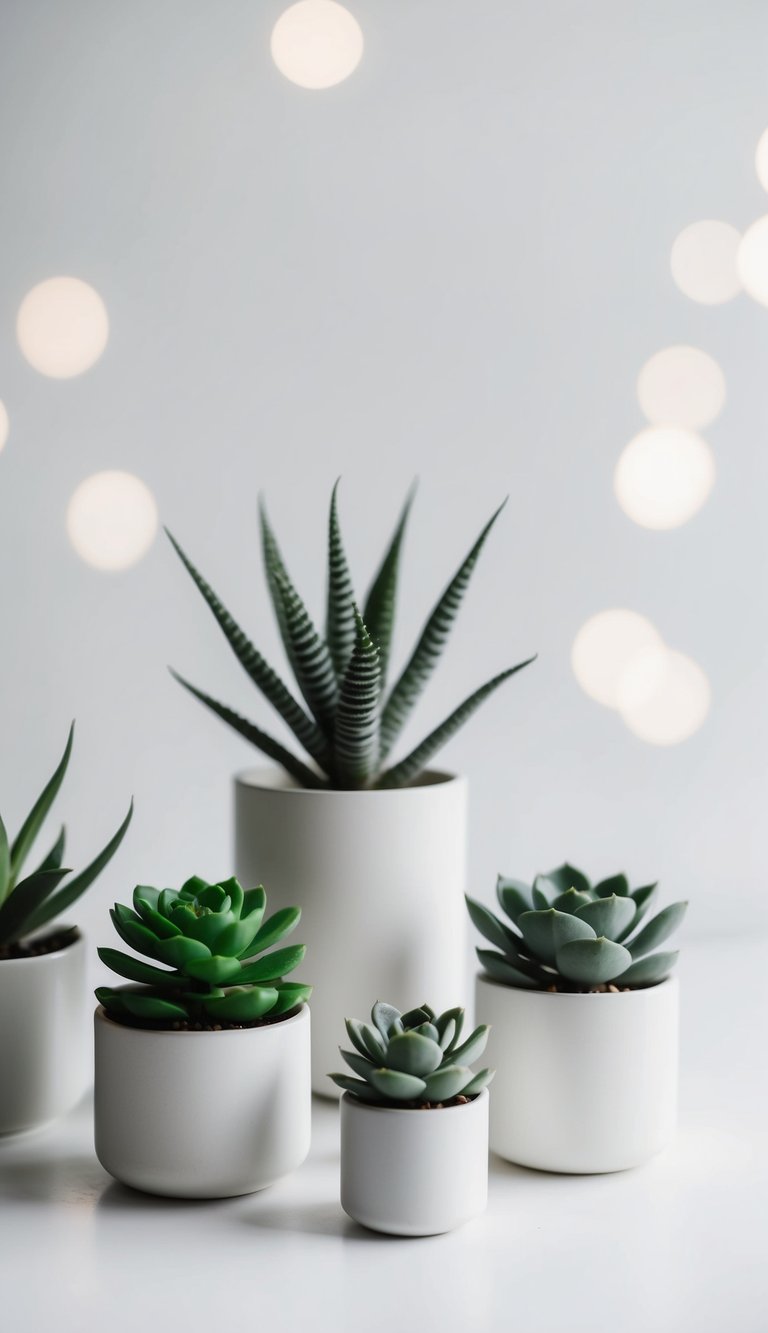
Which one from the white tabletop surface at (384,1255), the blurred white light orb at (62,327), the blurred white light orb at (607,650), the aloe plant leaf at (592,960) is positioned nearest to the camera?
the white tabletop surface at (384,1255)

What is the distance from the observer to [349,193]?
940 millimetres

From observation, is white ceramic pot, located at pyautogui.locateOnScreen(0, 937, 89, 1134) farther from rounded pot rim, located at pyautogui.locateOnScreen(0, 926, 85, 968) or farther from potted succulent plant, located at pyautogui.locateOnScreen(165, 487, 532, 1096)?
potted succulent plant, located at pyautogui.locateOnScreen(165, 487, 532, 1096)

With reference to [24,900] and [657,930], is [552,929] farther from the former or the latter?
[24,900]

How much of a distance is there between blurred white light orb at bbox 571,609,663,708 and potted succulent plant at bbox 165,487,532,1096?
33cm

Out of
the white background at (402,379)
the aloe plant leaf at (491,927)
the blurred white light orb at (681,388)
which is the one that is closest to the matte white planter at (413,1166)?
the aloe plant leaf at (491,927)

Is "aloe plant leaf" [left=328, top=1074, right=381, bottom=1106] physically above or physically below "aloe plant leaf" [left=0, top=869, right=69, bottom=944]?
below

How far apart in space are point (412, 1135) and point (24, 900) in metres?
0.25

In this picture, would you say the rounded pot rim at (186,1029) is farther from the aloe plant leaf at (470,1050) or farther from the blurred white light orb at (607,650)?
the blurred white light orb at (607,650)

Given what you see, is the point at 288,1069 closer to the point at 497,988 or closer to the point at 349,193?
the point at 497,988

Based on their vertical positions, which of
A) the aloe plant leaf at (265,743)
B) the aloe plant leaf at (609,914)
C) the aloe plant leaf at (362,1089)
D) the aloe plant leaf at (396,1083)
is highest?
the aloe plant leaf at (265,743)

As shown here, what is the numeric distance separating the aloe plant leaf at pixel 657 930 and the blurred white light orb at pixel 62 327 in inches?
21.6

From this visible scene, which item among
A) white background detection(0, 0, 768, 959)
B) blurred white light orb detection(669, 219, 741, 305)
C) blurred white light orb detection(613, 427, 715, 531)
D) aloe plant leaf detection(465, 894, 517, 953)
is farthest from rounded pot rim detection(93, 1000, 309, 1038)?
blurred white light orb detection(669, 219, 741, 305)

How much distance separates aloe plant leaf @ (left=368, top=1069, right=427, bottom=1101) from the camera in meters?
0.50

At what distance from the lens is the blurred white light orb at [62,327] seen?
863 mm
